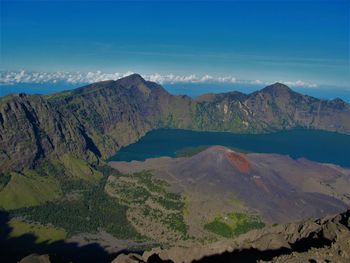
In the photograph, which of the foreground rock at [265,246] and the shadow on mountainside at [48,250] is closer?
the foreground rock at [265,246]

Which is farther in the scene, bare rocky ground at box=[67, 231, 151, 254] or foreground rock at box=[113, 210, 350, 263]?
bare rocky ground at box=[67, 231, 151, 254]

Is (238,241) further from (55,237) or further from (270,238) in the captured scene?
(55,237)

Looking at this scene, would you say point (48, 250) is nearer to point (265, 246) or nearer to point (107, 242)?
point (107, 242)

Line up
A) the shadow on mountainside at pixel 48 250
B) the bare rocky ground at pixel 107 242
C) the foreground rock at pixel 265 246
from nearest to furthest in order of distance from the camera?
the foreground rock at pixel 265 246
the shadow on mountainside at pixel 48 250
the bare rocky ground at pixel 107 242

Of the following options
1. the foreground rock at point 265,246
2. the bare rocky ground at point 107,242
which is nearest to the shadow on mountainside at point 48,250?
Answer: the bare rocky ground at point 107,242

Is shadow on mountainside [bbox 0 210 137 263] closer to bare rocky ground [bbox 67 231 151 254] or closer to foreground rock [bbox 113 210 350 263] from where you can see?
bare rocky ground [bbox 67 231 151 254]

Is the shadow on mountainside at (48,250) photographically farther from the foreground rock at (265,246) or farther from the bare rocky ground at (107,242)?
the foreground rock at (265,246)

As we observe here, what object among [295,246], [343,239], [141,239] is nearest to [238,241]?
[295,246]

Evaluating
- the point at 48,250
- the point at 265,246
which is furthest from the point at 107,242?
the point at 265,246

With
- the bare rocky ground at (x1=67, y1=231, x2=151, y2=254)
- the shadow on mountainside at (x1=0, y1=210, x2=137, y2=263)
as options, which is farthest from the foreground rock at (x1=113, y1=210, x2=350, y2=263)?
the bare rocky ground at (x1=67, y1=231, x2=151, y2=254)
